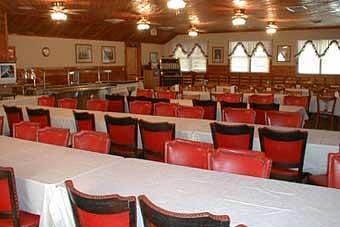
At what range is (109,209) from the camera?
72.7 inches

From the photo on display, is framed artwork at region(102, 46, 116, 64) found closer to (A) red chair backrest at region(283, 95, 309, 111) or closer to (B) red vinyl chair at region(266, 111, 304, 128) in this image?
(A) red chair backrest at region(283, 95, 309, 111)

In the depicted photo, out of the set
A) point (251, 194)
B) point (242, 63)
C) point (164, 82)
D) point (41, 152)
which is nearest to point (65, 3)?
point (41, 152)

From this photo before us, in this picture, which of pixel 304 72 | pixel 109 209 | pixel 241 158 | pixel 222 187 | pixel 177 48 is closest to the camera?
pixel 109 209

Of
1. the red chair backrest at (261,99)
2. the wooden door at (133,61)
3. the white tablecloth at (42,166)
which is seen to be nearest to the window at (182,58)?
the wooden door at (133,61)

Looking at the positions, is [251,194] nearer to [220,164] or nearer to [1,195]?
[220,164]

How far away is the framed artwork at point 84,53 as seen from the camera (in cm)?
1477

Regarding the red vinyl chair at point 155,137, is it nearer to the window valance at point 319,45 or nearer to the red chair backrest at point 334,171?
the red chair backrest at point 334,171

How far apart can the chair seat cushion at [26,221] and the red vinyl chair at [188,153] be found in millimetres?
1098

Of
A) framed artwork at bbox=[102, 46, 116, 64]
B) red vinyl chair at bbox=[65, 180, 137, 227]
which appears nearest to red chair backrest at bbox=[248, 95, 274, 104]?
red vinyl chair at bbox=[65, 180, 137, 227]

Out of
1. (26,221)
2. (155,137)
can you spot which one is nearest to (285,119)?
(155,137)

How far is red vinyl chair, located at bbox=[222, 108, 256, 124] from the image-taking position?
5074mm

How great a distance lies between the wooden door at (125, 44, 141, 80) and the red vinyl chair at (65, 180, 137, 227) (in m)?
15.4

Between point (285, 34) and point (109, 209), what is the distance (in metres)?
15.4

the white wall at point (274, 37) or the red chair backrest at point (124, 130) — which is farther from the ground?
the white wall at point (274, 37)
